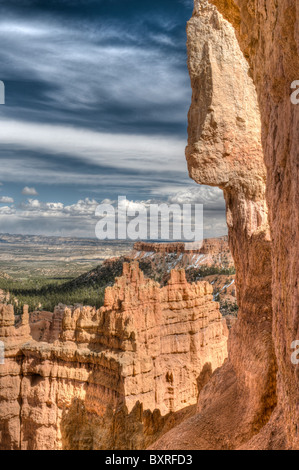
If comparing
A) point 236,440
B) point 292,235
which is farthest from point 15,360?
point 292,235

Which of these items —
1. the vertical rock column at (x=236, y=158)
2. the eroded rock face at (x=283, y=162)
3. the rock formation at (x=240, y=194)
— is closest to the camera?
the eroded rock face at (x=283, y=162)

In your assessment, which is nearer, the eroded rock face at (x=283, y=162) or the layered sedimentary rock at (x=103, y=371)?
the eroded rock face at (x=283, y=162)

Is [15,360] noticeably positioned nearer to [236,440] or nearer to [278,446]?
[236,440]

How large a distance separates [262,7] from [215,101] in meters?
4.00

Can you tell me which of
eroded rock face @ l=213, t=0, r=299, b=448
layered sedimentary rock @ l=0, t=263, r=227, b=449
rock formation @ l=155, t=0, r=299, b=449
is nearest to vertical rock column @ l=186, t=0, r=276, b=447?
rock formation @ l=155, t=0, r=299, b=449

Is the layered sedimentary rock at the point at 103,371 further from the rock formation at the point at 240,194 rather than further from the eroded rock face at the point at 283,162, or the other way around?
the eroded rock face at the point at 283,162

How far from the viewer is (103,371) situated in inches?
669

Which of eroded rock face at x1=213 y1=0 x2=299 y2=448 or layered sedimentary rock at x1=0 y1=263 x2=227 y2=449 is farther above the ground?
eroded rock face at x1=213 y1=0 x2=299 y2=448

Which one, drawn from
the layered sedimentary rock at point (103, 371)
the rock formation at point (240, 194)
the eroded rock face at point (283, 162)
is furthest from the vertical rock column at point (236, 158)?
the layered sedimentary rock at point (103, 371)

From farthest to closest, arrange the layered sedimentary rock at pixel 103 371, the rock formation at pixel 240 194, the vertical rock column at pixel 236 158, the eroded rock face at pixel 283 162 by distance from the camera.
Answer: the layered sedimentary rock at pixel 103 371 → the vertical rock column at pixel 236 158 → the rock formation at pixel 240 194 → the eroded rock face at pixel 283 162

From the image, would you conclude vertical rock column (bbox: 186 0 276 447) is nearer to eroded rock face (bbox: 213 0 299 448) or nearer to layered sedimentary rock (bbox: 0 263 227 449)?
eroded rock face (bbox: 213 0 299 448)

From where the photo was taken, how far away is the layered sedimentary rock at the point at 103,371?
1579 centimetres

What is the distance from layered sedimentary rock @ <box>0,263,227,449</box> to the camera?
51.8 ft

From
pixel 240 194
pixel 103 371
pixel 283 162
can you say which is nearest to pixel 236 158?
pixel 240 194
